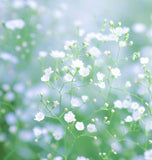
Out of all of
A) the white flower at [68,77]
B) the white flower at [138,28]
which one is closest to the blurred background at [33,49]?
the white flower at [138,28]

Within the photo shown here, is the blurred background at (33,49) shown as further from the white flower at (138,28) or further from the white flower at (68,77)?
the white flower at (68,77)

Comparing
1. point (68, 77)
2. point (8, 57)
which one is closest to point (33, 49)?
point (8, 57)

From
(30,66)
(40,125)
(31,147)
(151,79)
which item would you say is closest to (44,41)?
(30,66)

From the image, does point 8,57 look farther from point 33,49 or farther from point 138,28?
point 138,28

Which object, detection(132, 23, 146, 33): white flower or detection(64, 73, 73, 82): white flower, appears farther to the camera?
detection(132, 23, 146, 33): white flower

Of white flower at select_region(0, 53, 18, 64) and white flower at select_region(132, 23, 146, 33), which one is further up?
white flower at select_region(132, 23, 146, 33)

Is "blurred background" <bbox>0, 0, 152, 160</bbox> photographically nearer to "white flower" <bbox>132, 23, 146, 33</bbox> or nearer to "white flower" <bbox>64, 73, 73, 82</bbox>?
"white flower" <bbox>132, 23, 146, 33</bbox>

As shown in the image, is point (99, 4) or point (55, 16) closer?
point (55, 16)

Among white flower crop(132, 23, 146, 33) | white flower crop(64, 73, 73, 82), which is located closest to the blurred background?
white flower crop(132, 23, 146, 33)

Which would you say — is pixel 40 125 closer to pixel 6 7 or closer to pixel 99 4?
pixel 6 7
